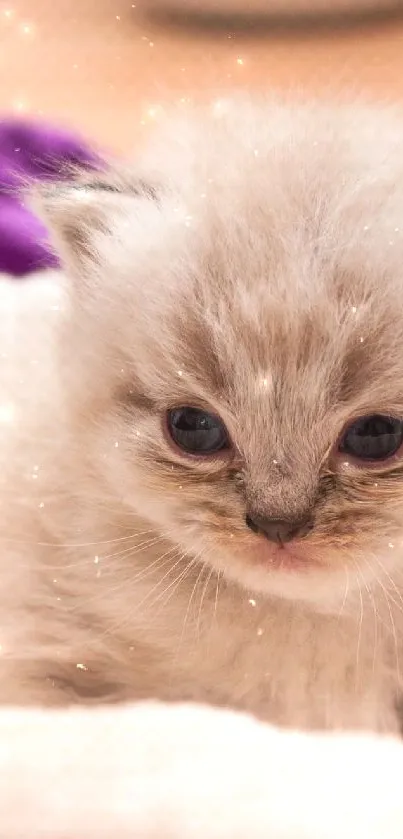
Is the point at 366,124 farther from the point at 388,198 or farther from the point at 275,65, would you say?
the point at 275,65

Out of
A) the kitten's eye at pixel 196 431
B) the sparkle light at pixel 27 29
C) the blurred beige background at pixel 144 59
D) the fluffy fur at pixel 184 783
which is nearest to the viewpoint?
the fluffy fur at pixel 184 783

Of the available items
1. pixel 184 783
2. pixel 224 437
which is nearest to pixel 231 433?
pixel 224 437

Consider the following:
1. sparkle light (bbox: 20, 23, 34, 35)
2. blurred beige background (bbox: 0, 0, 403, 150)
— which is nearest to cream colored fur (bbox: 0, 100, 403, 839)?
blurred beige background (bbox: 0, 0, 403, 150)

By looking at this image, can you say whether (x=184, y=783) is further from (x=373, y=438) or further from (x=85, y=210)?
(x=85, y=210)

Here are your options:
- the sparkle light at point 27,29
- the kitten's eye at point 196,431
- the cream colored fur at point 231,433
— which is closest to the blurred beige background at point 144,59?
the sparkle light at point 27,29

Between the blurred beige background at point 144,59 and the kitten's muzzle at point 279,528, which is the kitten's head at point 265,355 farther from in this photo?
the blurred beige background at point 144,59

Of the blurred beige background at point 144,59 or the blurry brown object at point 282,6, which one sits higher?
the blurry brown object at point 282,6

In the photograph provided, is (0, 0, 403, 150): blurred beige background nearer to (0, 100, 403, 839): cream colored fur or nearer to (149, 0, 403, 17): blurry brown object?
(149, 0, 403, 17): blurry brown object
